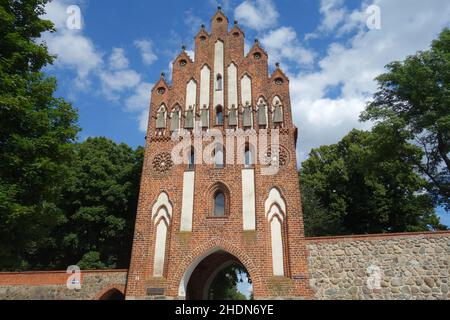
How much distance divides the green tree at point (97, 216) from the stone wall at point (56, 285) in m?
6.69

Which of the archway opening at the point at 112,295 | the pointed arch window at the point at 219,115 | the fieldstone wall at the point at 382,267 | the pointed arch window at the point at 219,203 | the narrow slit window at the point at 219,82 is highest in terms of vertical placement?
the narrow slit window at the point at 219,82

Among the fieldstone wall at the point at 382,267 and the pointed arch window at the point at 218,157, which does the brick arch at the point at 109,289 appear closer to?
the pointed arch window at the point at 218,157

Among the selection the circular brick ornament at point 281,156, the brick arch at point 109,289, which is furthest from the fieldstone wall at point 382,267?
the brick arch at point 109,289

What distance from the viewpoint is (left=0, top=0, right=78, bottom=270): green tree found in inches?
380

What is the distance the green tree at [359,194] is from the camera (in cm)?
2288

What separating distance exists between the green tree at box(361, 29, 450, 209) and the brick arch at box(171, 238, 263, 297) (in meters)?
10.3

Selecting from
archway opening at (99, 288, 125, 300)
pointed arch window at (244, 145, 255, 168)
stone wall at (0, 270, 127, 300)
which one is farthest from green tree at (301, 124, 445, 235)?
stone wall at (0, 270, 127, 300)

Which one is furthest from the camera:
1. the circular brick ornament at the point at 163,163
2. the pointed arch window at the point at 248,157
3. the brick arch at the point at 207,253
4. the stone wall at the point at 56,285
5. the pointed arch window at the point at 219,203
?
the circular brick ornament at the point at 163,163

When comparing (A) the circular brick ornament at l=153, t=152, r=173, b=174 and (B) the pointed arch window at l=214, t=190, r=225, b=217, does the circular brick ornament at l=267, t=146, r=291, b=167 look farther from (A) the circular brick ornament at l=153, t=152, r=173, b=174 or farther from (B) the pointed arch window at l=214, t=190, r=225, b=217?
(A) the circular brick ornament at l=153, t=152, r=173, b=174

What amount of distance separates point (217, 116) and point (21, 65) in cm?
800

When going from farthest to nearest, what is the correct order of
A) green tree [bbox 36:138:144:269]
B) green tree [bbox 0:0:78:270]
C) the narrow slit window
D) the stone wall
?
green tree [bbox 36:138:144:269], the narrow slit window, the stone wall, green tree [bbox 0:0:78:270]

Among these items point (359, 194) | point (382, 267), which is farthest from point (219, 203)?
point (359, 194)

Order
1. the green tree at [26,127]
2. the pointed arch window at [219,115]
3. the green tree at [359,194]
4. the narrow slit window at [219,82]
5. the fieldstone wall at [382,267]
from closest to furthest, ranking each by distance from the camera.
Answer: the green tree at [26,127], the fieldstone wall at [382,267], the pointed arch window at [219,115], the narrow slit window at [219,82], the green tree at [359,194]

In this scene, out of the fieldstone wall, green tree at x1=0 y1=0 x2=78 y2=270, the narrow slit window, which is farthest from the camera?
the narrow slit window
